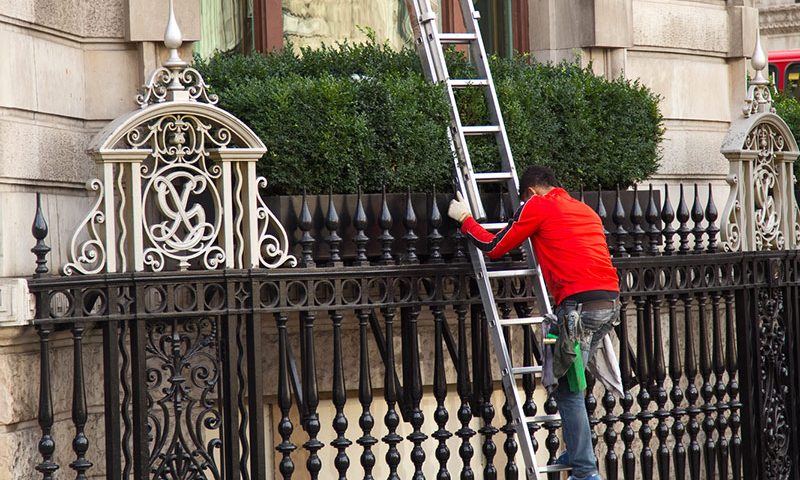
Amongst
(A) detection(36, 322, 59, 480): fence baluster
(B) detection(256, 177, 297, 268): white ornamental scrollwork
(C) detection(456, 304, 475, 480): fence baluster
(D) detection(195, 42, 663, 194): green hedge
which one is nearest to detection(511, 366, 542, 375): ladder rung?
(C) detection(456, 304, 475, 480): fence baluster

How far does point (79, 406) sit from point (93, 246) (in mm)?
847

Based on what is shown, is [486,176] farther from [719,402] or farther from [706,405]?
[719,402]

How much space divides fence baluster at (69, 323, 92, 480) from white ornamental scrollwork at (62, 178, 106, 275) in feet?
1.02

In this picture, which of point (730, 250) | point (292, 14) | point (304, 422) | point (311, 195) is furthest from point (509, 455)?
point (292, 14)

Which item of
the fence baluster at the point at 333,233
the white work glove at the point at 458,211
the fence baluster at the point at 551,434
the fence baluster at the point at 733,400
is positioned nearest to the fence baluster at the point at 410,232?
the white work glove at the point at 458,211

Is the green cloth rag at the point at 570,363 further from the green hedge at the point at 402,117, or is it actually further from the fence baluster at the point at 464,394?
the green hedge at the point at 402,117

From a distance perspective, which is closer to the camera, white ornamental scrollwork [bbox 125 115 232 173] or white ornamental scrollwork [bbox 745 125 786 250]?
white ornamental scrollwork [bbox 125 115 232 173]

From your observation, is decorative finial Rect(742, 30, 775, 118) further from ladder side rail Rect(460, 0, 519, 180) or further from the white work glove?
the white work glove

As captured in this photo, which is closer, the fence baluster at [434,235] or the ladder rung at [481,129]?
the fence baluster at [434,235]

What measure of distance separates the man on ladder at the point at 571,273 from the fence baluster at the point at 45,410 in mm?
2393

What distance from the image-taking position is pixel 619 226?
8711 mm

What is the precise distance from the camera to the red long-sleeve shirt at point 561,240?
300 inches

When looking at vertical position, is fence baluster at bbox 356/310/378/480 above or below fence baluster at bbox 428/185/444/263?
below

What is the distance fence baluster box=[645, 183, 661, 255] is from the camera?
890 centimetres
